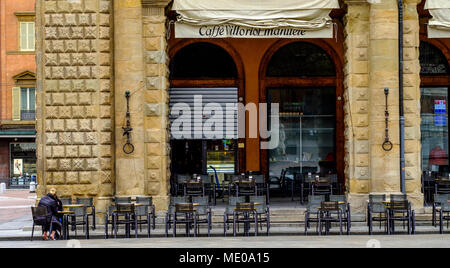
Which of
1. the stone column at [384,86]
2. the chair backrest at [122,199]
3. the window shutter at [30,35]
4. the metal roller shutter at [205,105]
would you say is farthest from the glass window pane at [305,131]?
the window shutter at [30,35]

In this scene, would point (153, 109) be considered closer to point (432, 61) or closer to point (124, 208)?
point (124, 208)

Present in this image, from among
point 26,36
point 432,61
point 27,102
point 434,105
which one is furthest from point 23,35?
point 434,105

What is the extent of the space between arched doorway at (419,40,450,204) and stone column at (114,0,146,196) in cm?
1058

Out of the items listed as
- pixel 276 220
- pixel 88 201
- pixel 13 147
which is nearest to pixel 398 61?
pixel 276 220

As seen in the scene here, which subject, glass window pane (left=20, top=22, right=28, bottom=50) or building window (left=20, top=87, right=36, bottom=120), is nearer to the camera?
building window (left=20, top=87, right=36, bottom=120)

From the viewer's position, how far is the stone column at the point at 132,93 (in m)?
21.2

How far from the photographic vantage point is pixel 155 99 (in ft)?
70.1

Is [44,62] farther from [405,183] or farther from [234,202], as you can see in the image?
[405,183]

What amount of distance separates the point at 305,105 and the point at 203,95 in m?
3.71

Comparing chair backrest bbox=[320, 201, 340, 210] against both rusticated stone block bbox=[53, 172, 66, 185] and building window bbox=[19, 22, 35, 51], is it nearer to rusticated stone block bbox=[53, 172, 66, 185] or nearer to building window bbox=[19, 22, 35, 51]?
rusticated stone block bbox=[53, 172, 66, 185]

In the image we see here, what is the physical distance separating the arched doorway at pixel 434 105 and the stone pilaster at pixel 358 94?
5.52m

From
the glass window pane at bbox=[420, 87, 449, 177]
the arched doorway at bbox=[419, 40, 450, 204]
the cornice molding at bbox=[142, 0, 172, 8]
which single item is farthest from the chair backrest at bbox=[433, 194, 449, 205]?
the cornice molding at bbox=[142, 0, 172, 8]

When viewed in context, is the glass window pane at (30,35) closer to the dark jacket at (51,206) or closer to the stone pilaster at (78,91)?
the stone pilaster at (78,91)

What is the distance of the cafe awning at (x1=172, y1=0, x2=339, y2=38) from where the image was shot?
845 inches
